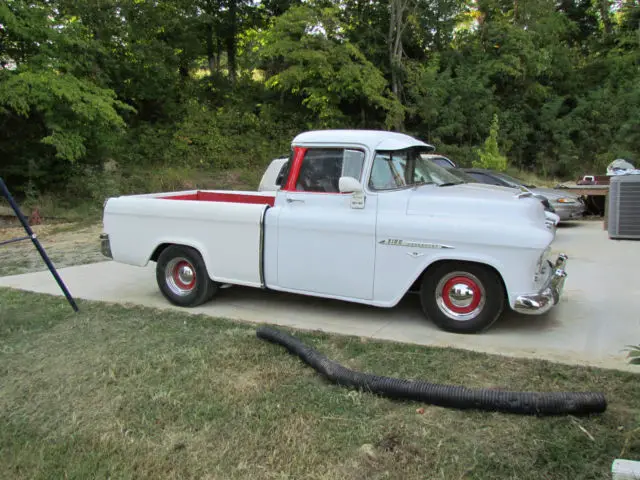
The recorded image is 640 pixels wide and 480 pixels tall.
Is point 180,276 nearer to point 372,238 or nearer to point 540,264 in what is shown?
point 372,238

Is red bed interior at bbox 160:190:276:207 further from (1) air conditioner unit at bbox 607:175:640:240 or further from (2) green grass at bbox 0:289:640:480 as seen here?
(1) air conditioner unit at bbox 607:175:640:240

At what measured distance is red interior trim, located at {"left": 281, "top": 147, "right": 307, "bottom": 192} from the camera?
5812 mm

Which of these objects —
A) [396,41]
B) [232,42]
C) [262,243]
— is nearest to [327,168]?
[262,243]

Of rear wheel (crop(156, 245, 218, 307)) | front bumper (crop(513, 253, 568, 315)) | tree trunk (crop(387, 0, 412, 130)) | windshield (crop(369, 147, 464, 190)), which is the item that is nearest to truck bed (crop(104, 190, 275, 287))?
rear wheel (crop(156, 245, 218, 307))

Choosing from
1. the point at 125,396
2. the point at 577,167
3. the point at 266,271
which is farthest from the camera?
the point at 577,167

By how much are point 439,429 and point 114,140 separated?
15.7 meters

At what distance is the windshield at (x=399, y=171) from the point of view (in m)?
5.52

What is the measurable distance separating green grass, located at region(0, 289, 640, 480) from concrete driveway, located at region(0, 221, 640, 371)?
41 centimetres

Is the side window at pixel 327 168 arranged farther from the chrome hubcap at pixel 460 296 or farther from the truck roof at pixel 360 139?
the chrome hubcap at pixel 460 296

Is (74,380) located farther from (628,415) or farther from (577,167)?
(577,167)

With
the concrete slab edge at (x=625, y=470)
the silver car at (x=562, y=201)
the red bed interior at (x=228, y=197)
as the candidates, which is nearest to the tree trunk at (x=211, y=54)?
the silver car at (x=562, y=201)

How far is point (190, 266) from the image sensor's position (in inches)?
252

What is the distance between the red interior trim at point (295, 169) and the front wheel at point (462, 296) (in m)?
1.70

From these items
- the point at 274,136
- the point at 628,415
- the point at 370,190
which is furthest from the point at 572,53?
the point at 628,415
